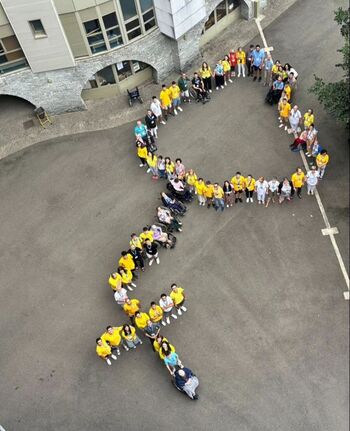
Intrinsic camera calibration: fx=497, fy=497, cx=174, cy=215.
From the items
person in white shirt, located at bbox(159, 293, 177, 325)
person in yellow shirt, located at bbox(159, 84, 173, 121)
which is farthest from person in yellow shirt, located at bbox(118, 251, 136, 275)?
person in yellow shirt, located at bbox(159, 84, 173, 121)

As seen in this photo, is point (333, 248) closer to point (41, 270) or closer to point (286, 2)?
point (41, 270)

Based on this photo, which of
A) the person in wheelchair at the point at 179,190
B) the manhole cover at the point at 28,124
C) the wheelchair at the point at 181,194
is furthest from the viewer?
the manhole cover at the point at 28,124

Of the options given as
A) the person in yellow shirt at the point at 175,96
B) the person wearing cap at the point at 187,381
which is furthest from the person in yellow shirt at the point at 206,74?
the person wearing cap at the point at 187,381

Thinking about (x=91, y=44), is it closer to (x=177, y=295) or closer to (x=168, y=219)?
(x=168, y=219)

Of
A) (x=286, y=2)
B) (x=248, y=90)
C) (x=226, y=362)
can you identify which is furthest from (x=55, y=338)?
(x=286, y=2)

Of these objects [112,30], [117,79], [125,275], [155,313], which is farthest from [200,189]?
[112,30]

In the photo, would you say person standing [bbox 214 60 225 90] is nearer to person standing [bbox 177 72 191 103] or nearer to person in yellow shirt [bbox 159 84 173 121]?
person standing [bbox 177 72 191 103]

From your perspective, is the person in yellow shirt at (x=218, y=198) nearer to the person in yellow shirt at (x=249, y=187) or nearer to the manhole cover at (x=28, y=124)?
the person in yellow shirt at (x=249, y=187)
